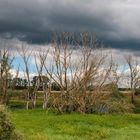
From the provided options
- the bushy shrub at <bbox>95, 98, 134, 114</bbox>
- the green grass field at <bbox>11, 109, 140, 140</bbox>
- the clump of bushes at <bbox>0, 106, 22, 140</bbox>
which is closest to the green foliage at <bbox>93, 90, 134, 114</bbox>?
the bushy shrub at <bbox>95, 98, 134, 114</bbox>

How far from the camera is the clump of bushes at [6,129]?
13.3m

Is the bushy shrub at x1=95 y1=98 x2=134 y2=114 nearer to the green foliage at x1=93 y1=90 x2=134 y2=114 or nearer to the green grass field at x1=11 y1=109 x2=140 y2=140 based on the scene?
the green foliage at x1=93 y1=90 x2=134 y2=114

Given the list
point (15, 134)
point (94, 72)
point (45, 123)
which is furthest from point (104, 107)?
point (15, 134)

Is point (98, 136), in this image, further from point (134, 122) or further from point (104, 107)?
point (104, 107)

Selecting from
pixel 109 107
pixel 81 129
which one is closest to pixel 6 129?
pixel 81 129

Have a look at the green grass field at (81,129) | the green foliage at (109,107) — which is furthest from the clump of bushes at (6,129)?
the green foliage at (109,107)

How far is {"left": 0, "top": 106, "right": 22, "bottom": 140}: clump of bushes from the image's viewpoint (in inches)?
524

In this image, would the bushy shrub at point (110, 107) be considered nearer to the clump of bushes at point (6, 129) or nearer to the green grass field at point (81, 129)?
the green grass field at point (81, 129)

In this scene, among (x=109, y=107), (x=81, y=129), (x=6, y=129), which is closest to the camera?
(x=6, y=129)

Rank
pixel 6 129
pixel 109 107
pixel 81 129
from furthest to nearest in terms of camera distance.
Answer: pixel 109 107 < pixel 81 129 < pixel 6 129

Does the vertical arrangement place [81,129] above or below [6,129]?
below

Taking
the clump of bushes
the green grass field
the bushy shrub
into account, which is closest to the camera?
the clump of bushes

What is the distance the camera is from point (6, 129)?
1341 cm

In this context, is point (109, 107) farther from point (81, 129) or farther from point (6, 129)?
point (6, 129)
